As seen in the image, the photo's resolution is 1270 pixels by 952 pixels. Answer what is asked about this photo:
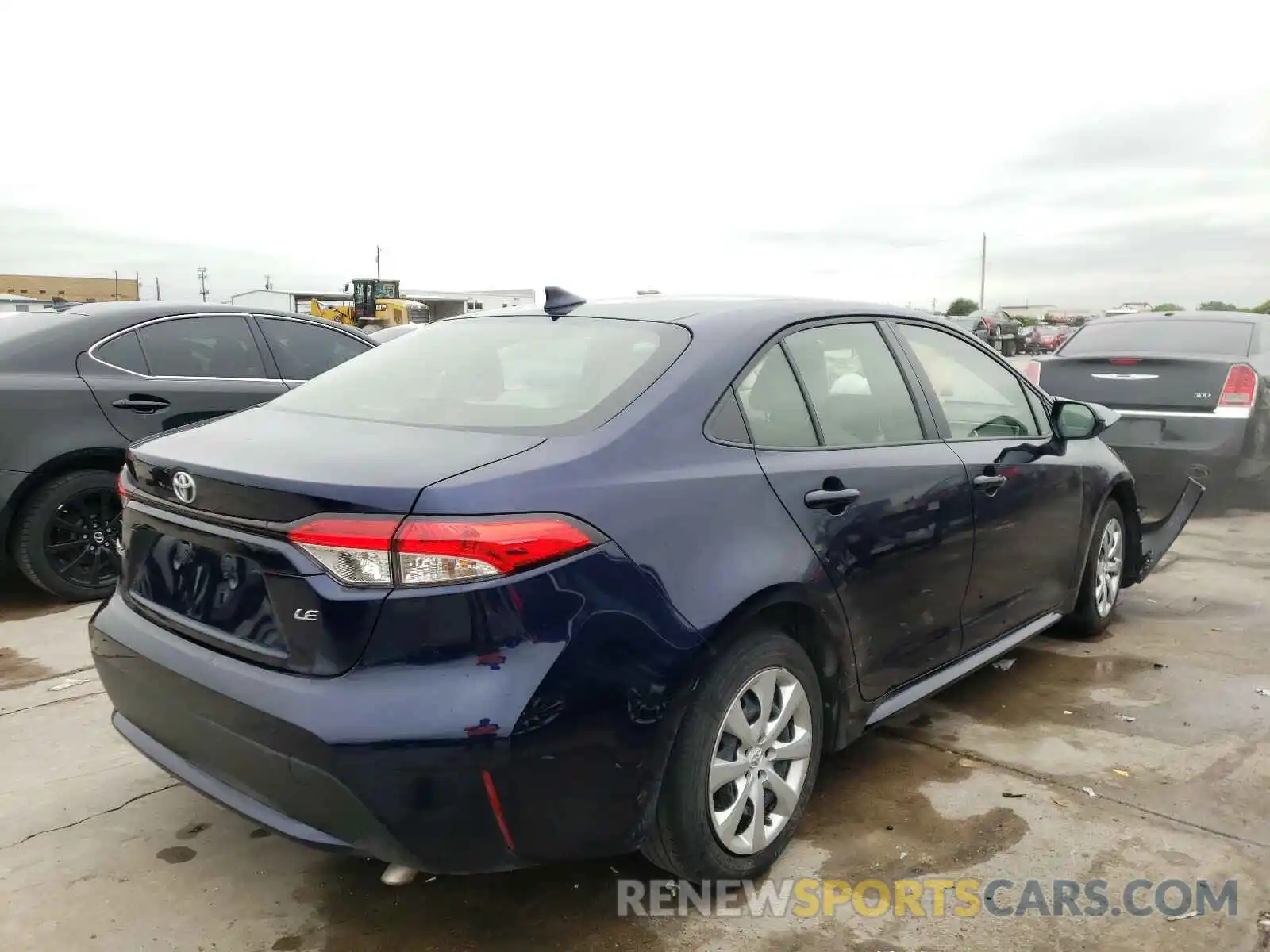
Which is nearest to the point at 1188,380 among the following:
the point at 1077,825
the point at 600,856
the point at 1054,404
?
the point at 1054,404

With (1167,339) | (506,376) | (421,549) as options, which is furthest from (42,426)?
(1167,339)

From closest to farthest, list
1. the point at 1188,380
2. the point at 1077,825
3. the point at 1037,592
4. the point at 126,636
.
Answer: the point at 126,636, the point at 1077,825, the point at 1037,592, the point at 1188,380

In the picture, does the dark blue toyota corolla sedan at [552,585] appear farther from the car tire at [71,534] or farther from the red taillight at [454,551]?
the car tire at [71,534]

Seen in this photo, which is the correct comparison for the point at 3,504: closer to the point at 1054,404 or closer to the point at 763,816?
the point at 763,816

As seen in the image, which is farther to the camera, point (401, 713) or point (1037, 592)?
point (1037, 592)

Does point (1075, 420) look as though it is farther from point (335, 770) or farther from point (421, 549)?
point (335, 770)

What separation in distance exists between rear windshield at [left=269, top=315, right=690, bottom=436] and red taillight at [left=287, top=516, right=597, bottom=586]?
0.40 m

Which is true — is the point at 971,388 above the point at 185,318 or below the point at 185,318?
below

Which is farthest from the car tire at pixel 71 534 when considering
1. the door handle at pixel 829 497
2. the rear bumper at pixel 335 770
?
the door handle at pixel 829 497

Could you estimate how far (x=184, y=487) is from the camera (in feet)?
7.66

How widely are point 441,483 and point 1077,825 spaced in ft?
7.13

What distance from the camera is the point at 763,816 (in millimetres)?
2566

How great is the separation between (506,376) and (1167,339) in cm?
672
